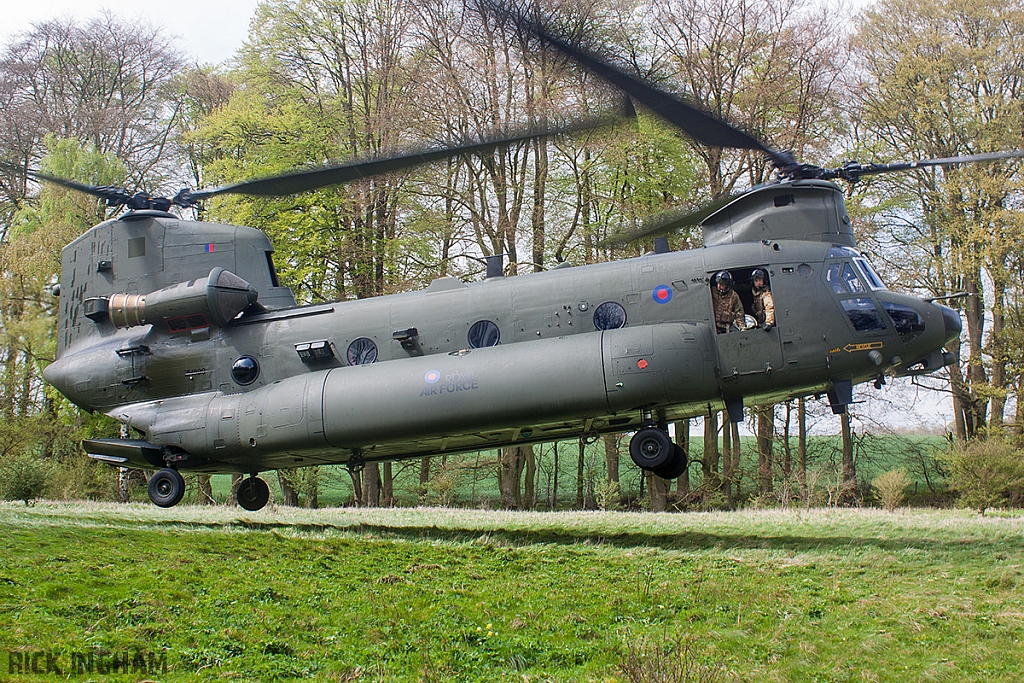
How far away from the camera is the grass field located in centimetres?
761

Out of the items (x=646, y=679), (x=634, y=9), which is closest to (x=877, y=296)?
(x=646, y=679)

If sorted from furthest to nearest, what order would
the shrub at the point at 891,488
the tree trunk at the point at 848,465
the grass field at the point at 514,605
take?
the tree trunk at the point at 848,465 → the shrub at the point at 891,488 → the grass field at the point at 514,605

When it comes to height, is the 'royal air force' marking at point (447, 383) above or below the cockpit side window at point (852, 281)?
below

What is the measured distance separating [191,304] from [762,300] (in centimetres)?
984

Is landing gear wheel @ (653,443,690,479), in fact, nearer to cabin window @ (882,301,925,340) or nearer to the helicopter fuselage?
the helicopter fuselage

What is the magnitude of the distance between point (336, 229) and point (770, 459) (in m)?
16.8

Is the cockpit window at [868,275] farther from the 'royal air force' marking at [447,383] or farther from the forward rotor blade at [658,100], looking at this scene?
the 'royal air force' marking at [447,383]

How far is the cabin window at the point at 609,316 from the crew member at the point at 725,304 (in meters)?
1.40

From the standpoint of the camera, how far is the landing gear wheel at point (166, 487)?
1538cm

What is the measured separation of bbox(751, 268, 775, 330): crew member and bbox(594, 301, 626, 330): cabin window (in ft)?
6.47

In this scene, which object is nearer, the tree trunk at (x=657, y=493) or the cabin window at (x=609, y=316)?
the cabin window at (x=609, y=316)

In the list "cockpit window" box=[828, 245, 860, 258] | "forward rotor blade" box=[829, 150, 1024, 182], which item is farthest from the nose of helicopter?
"forward rotor blade" box=[829, 150, 1024, 182]

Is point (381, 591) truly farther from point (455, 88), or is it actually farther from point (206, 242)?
point (455, 88)

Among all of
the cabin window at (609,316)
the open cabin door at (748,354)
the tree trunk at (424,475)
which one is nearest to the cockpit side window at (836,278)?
the open cabin door at (748,354)
